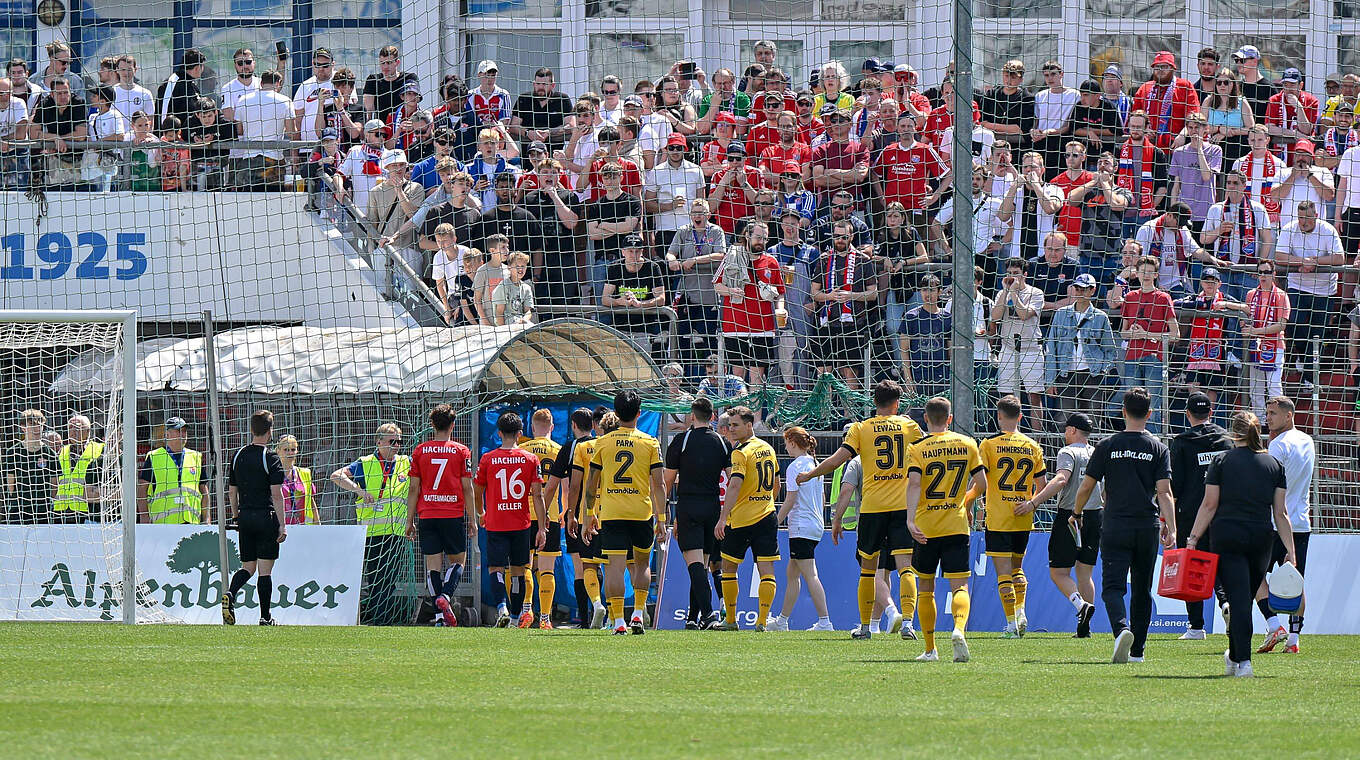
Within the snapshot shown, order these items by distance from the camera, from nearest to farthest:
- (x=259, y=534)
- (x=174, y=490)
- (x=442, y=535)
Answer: (x=259, y=534), (x=442, y=535), (x=174, y=490)

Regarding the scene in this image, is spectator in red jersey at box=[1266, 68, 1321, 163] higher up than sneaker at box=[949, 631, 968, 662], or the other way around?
spectator in red jersey at box=[1266, 68, 1321, 163]

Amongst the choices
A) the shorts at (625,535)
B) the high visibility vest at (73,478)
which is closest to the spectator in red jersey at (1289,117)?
the shorts at (625,535)

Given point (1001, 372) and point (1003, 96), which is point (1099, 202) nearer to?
point (1003, 96)

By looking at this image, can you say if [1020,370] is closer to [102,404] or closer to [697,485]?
[697,485]

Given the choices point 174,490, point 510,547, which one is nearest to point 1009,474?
point 510,547

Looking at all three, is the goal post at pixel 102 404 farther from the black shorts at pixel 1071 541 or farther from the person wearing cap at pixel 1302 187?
the person wearing cap at pixel 1302 187

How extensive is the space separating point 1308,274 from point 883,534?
7.91m

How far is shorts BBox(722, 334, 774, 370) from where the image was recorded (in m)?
18.1

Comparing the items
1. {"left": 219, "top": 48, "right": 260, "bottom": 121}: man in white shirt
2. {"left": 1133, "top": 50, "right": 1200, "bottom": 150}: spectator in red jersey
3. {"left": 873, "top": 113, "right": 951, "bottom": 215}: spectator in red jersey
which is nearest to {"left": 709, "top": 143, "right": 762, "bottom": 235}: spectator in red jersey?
{"left": 873, "top": 113, "right": 951, "bottom": 215}: spectator in red jersey

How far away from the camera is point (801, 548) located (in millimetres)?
15312

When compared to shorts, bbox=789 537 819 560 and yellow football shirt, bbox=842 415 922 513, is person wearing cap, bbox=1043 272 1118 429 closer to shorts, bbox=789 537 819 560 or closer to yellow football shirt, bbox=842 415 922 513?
shorts, bbox=789 537 819 560

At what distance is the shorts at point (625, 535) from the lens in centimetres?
1389

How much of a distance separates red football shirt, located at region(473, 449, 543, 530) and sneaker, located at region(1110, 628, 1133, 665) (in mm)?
5862

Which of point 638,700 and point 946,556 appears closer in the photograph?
point 638,700
